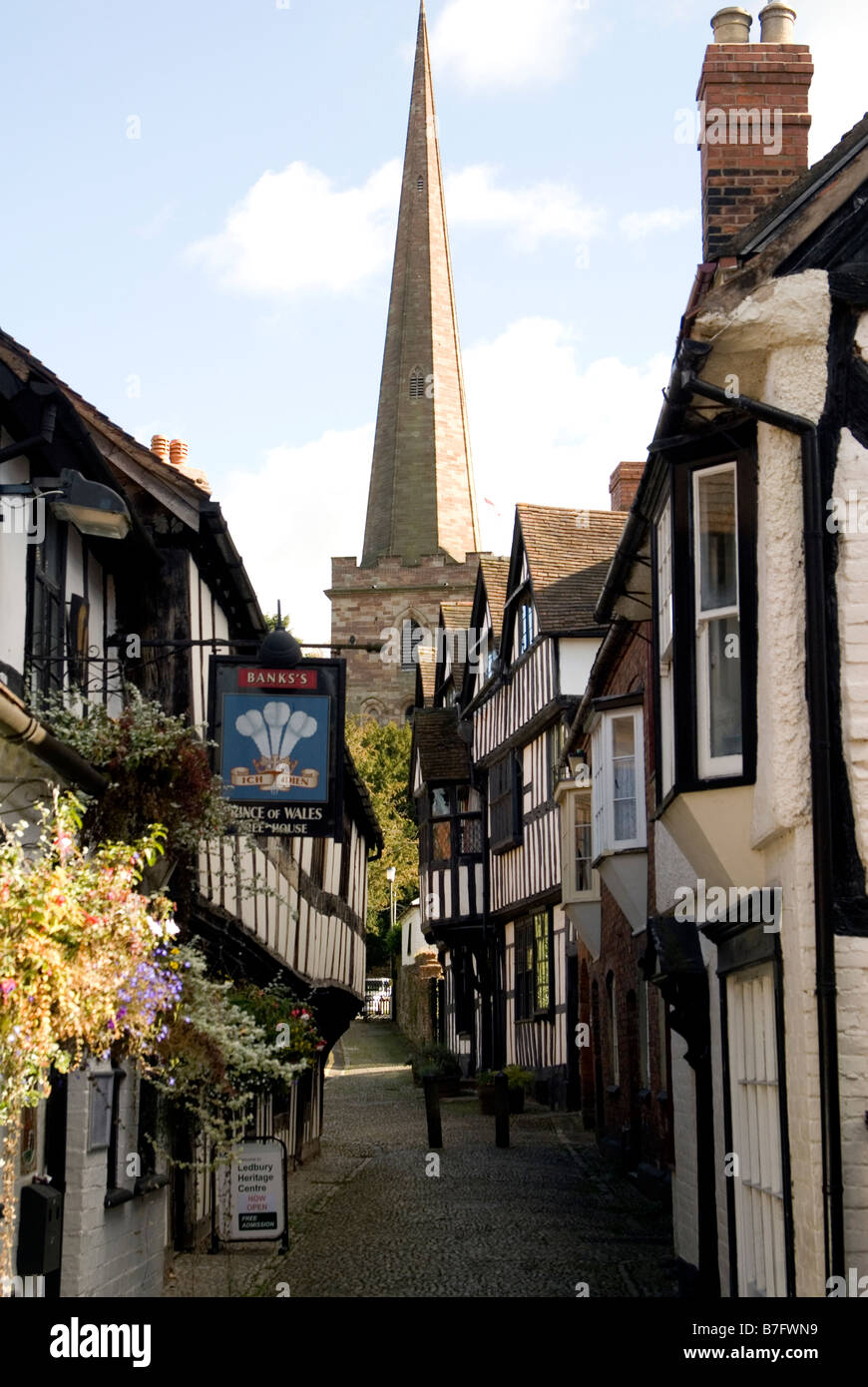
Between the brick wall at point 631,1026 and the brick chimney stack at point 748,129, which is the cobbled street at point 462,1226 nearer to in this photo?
the brick wall at point 631,1026

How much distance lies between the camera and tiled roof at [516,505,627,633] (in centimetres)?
2533

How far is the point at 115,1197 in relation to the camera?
A: 10.2 metres

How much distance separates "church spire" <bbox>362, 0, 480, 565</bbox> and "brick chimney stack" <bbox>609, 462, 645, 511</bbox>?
49.4 m

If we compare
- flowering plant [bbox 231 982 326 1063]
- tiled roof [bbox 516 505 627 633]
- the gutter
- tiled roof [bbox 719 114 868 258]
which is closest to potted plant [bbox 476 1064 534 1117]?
tiled roof [bbox 516 505 627 633]

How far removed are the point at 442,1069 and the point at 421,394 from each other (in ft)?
154

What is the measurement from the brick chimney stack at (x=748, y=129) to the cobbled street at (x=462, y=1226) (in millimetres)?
7438

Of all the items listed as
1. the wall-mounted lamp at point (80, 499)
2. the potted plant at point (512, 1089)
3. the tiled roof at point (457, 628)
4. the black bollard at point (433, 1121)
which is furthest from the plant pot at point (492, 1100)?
the wall-mounted lamp at point (80, 499)

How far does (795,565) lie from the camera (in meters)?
7.90

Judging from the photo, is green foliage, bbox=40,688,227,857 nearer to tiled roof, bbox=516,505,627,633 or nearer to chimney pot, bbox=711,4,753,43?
chimney pot, bbox=711,4,753,43

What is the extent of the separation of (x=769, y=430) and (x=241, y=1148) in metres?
6.83

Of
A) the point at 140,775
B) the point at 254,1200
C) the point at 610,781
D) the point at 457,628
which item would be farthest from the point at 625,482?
the point at 140,775

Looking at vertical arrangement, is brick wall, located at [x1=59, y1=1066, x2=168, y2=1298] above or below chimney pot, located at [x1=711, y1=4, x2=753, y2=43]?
below

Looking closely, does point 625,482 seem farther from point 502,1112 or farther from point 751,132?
point 751,132

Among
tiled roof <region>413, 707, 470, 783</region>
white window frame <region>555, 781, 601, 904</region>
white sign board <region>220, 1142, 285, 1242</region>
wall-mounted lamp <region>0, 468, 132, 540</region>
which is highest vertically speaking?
tiled roof <region>413, 707, 470, 783</region>
